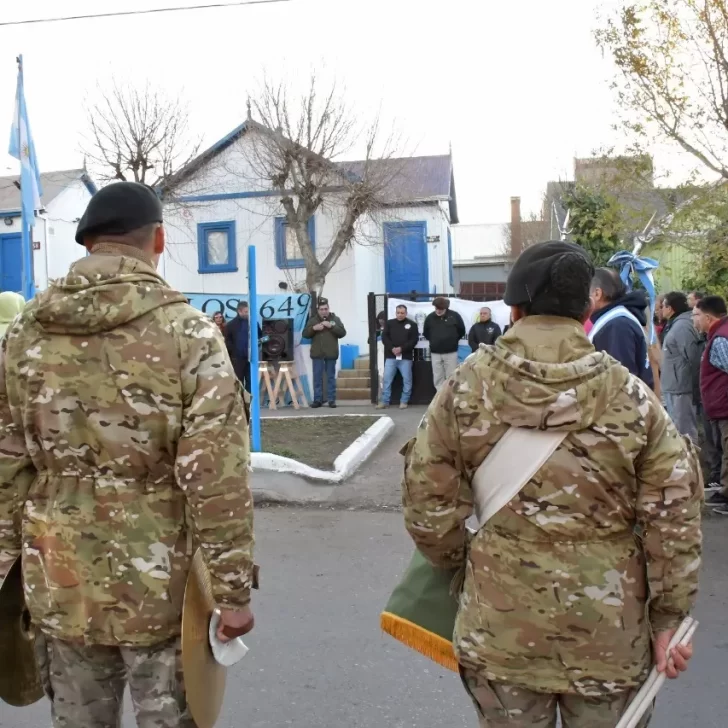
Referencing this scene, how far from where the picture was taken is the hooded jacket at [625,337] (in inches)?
196

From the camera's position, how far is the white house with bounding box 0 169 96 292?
78.2 feet

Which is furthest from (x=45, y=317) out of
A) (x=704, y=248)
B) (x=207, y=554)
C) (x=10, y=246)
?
(x=10, y=246)

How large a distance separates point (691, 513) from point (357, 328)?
58.9 ft

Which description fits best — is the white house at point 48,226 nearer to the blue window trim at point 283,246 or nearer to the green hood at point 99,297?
the blue window trim at point 283,246

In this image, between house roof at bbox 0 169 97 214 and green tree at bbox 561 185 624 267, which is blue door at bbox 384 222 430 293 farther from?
house roof at bbox 0 169 97 214

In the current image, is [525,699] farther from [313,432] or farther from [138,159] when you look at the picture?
[138,159]

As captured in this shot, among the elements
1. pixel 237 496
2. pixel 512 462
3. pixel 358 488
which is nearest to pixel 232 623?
pixel 237 496

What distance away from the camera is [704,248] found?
10.5 m

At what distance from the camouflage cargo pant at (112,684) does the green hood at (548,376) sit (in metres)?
1.09

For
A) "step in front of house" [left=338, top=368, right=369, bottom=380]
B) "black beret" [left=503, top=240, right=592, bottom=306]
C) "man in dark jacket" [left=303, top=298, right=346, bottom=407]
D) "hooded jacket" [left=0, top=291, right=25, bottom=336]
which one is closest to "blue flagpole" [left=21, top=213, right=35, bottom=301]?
"hooded jacket" [left=0, top=291, right=25, bottom=336]

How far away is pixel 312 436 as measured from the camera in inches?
404

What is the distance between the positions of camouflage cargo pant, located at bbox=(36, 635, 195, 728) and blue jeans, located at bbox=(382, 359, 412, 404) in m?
11.4

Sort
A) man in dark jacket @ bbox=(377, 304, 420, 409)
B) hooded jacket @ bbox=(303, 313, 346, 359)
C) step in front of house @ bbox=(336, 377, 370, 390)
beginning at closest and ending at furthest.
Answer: man in dark jacket @ bbox=(377, 304, 420, 409) < hooded jacket @ bbox=(303, 313, 346, 359) < step in front of house @ bbox=(336, 377, 370, 390)

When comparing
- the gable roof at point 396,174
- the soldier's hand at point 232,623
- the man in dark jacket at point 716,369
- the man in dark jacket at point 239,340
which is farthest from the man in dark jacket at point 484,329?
the soldier's hand at point 232,623
